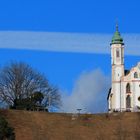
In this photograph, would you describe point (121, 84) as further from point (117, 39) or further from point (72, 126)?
point (72, 126)

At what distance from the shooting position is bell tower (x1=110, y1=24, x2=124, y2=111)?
461ft

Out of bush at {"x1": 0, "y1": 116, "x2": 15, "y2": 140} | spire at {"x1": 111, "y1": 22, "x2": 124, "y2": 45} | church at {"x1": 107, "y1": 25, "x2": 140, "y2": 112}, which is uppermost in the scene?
spire at {"x1": 111, "y1": 22, "x2": 124, "y2": 45}

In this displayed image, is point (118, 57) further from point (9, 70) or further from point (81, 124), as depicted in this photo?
point (81, 124)

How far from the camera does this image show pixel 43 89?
123812 millimetres

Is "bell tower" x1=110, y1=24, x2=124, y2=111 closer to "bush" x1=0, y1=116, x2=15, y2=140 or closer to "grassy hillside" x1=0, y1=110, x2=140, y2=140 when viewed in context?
"grassy hillside" x1=0, y1=110, x2=140, y2=140

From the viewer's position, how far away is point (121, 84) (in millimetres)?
141000

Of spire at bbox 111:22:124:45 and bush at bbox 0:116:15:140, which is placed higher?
spire at bbox 111:22:124:45

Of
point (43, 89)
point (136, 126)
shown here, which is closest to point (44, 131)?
point (136, 126)

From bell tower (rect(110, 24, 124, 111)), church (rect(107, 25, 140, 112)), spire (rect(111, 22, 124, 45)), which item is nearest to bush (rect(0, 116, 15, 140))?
church (rect(107, 25, 140, 112))

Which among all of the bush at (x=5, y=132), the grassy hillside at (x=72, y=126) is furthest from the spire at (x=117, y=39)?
the bush at (x=5, y=132)

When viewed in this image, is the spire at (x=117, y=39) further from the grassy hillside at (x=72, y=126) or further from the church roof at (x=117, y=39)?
the grassy hillside at (x=72, y=126)

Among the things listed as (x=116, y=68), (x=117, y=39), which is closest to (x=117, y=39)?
(x=117, y=39)

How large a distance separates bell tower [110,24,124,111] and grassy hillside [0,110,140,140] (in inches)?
996

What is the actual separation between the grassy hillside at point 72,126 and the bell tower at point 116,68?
25299 millimetres
